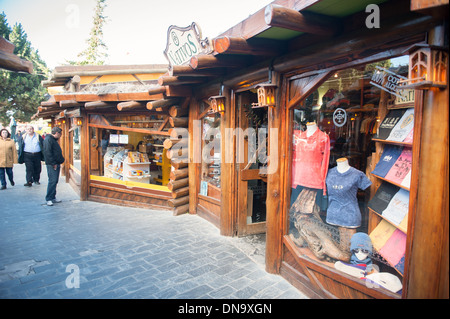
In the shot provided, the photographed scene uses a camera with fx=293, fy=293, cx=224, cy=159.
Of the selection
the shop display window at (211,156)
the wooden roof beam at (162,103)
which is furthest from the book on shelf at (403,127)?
the wooden roof beam at (162,103)

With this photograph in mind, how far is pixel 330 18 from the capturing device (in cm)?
304

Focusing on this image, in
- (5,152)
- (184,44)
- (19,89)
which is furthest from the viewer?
(19,89)

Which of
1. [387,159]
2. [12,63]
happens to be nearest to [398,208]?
[387,159]

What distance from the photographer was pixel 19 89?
20094mm

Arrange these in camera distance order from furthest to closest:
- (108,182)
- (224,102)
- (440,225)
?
(108,182) → (224,102) → (440,225)

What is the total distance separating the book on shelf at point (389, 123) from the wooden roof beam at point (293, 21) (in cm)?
110

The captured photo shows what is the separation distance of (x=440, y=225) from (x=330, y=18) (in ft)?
7.20

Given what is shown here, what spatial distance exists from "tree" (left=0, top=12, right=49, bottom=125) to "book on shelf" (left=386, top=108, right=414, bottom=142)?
2270 cm

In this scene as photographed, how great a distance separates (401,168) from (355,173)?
Result: 21.1 inches

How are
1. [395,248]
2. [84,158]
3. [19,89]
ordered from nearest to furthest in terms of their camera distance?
1. [395,248]
2. [84,158]
3. [19,89]

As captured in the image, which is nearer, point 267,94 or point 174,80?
point 267,94

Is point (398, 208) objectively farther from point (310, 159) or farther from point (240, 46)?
point (240, 46)

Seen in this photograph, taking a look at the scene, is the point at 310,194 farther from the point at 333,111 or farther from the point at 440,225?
the point at 440,225
